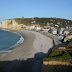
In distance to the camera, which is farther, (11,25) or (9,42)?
(11,25)

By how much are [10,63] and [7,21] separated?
7619 centimetres

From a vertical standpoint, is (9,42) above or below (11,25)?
below

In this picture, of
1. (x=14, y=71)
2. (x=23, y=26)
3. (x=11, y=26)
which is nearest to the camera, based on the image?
(x=14, y=71)

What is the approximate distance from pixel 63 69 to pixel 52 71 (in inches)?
35.8

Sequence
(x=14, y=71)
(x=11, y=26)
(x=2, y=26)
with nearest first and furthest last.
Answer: (x=14, y=71)
(x=11, y=26)
(x=2, y=26)

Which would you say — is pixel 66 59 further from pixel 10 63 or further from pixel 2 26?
pixel 2 26

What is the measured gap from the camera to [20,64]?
14.3m

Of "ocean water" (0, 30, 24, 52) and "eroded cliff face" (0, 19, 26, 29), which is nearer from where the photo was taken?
"ocean water" (0, 30, 24, 52)

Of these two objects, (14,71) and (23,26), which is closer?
(14,71)

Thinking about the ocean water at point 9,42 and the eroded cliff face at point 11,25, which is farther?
the eroded cliff face at point 11,25

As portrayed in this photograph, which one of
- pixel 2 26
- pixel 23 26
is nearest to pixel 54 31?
pixel 23 26

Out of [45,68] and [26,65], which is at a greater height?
[45,68]

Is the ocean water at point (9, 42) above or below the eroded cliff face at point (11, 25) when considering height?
below

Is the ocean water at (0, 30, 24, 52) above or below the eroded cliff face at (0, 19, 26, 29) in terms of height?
below
